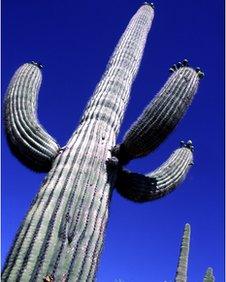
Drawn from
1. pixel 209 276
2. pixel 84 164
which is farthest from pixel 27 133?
pixel 209 276

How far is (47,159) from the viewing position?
174 inches

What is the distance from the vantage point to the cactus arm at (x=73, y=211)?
11.5 feet

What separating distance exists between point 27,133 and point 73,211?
1.06 meters

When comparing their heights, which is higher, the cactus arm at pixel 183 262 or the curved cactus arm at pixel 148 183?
the cactus arm at pixel 183 262

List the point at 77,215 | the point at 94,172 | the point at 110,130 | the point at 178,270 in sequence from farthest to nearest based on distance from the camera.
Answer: the point at 178,270, the point at 110,130, the point at 94,172, the point at 77,215

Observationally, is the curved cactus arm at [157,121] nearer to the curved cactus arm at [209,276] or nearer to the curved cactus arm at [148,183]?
the curved cactus arm at [148,183]

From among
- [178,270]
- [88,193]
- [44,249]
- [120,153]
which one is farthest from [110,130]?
[178,270]

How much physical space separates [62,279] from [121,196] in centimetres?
136

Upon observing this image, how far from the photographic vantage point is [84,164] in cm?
416

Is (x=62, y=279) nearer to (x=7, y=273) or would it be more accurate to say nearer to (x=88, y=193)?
(x=7, y=273)

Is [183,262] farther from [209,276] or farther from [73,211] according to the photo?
[73,211]

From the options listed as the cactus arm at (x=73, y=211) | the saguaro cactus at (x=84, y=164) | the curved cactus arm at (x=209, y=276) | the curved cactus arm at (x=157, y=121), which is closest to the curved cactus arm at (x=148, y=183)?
the saguaro cactus at (x=84, y=164)

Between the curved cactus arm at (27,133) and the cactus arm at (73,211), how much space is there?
0.18 meters

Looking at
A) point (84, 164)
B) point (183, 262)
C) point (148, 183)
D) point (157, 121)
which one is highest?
point (183, 262)
